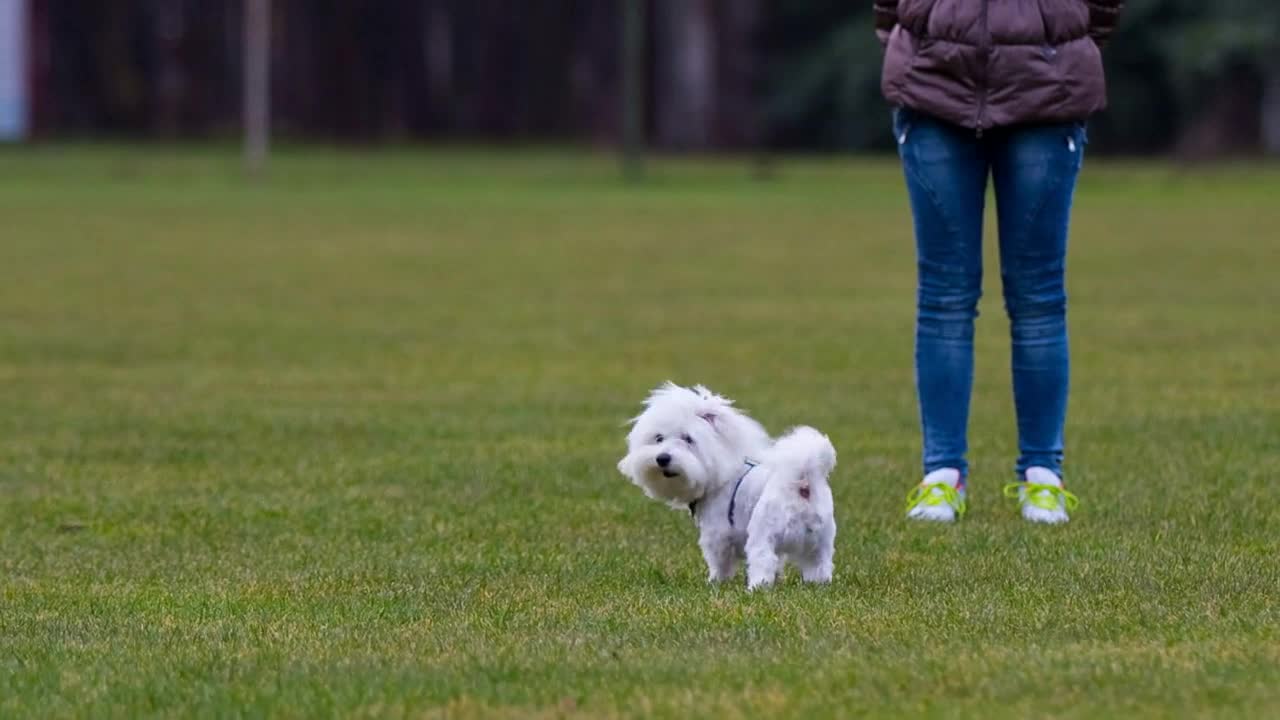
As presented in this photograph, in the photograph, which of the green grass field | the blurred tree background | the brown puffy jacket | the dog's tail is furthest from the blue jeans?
the blurred tree background

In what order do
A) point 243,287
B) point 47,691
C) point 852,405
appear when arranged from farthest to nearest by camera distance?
point 243,287
point 852,405
point 47,691

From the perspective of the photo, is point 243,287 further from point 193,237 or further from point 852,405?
point 852,405

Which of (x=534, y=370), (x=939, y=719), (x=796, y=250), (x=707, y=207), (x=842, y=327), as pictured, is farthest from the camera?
(x=707, y=207)

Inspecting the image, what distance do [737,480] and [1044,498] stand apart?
1809 millimetres

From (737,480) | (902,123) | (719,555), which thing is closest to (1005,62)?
(902,123)

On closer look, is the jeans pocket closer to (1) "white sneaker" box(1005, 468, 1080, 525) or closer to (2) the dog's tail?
(1) "white sneaker" box(1005, 468, 1080, 525)

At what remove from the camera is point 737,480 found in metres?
6.79

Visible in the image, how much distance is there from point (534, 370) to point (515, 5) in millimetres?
47809

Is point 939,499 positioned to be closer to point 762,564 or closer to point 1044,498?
point 1044,498

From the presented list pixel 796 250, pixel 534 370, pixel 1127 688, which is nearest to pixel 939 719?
pixel 1127 688

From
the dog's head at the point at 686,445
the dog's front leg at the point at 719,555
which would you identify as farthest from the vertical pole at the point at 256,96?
the dog's head at the point at 686,445

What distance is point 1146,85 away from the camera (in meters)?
58.5

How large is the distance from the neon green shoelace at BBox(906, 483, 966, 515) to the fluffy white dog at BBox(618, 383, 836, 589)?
4.73 ft

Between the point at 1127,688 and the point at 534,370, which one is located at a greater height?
the point at 1127,688
